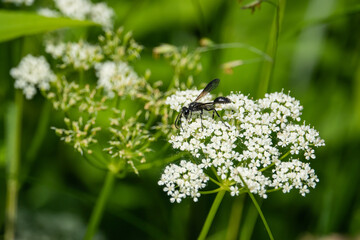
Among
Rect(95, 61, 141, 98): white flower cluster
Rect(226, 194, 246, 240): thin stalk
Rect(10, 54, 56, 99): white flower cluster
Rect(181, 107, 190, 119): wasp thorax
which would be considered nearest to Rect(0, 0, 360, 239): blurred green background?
Rect(226, 194, 246, 240): thin stalk

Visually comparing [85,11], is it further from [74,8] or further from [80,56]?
[80,56]

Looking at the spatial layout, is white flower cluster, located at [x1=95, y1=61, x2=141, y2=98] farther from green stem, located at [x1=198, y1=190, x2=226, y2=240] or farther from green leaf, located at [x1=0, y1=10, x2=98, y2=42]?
green stem, located at [x1=198, y1=190, x2=226, y2=240]

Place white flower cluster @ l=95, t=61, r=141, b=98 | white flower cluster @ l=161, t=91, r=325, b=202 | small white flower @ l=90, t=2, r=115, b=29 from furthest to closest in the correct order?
1. small white flower @ l=90, t=2, r=115, b=29
2. white flower cluster @ l=95, t=61, r=141, b=98
3. white flower cluster @ l=161, t=91, r=325, b=202

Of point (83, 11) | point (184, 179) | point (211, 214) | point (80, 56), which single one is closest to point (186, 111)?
point (184, 179)

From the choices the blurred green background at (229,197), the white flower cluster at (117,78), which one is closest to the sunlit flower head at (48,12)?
the blurred green background at (229,197)

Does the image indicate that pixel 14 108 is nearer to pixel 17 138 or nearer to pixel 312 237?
pixel 17 138

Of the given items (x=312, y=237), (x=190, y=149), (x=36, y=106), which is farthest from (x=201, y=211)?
(x=36, y=106)

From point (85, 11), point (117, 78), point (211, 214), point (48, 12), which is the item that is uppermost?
point (85, 11)
